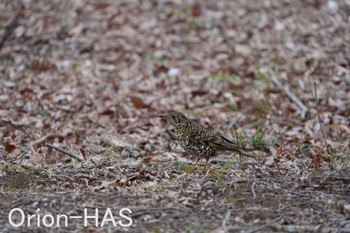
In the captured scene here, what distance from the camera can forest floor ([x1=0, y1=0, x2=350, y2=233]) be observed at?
519 cm

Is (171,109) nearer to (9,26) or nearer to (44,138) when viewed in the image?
(44,138)

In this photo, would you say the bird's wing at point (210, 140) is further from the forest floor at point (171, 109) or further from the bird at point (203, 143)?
the forest floor at point (171, 109)

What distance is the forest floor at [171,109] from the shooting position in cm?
519

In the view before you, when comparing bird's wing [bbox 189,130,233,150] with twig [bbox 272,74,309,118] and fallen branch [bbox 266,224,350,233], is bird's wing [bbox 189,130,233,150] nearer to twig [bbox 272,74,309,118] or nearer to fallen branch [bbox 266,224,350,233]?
fallen branch [bbox 266,224,350,233]

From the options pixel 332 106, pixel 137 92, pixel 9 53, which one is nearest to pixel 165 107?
pixel 137 92

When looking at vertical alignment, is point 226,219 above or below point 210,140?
below

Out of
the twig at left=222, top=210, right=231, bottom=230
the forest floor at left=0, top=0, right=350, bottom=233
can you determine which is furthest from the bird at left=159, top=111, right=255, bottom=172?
the twig at left=222, top=210, right=231, bottom=230

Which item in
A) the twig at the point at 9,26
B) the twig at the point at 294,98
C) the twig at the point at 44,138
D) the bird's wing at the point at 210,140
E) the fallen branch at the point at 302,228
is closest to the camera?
the fallen branch at the point at 302,228

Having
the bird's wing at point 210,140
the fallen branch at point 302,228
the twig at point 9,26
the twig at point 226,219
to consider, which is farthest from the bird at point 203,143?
the twig at point 9,26

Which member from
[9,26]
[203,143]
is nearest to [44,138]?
[203,143]

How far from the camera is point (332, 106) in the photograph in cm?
893

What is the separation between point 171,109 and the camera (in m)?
9.04

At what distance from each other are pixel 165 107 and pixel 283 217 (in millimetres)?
4292

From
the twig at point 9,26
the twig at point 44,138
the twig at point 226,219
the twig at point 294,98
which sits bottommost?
the twig at point 294,98
